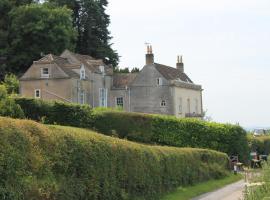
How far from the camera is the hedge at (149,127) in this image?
45875 mm

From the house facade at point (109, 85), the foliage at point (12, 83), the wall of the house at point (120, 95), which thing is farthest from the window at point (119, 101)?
the foliage at point (12, 83)

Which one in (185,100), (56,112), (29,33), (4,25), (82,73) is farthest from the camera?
(4,25)

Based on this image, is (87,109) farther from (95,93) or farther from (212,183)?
(95,93)

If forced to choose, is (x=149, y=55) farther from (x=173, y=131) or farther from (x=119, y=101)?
(x=173, y=131)

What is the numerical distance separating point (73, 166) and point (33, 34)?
71035 mm

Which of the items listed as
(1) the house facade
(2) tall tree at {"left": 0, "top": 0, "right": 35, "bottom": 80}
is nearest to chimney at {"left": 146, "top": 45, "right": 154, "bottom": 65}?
(1) the house facade

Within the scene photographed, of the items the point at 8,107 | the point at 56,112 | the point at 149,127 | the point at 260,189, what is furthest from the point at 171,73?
the point at 260,189

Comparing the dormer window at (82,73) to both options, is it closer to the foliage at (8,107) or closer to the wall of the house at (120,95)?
the wall of the house at (120,95)

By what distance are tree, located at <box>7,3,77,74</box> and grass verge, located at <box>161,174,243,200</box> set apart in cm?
5117

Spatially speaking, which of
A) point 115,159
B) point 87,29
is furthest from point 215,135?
point 87,29

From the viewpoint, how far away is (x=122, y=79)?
86562mm

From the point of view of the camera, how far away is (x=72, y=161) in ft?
50.5

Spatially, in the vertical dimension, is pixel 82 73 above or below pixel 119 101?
above

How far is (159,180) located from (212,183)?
10400mm
